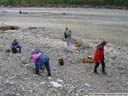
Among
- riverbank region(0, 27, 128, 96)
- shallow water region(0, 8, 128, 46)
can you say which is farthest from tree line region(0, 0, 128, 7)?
riverbank region(0, 27, 128, 96)

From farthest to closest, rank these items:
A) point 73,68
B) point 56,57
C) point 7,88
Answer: point 56,57
point 73,68
point 7,88

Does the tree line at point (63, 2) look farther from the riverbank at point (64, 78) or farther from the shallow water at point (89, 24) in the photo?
the riverbank at point (64, 78)

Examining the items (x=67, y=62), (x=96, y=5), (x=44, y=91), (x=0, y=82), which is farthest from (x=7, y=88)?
(x=96, y=5)

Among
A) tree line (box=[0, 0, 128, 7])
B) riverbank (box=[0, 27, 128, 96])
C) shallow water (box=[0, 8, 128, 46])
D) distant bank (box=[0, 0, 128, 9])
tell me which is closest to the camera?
riverbank (box=[0, 27, 128, 96])

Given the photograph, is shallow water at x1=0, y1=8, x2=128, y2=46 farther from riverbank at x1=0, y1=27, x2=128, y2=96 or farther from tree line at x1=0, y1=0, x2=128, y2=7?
tree line at x1=0, y1=0, x2=128, y2=7

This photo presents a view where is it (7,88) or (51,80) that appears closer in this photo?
(7,88)

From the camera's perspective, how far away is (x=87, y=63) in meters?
10.7

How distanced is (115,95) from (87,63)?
11.9ft

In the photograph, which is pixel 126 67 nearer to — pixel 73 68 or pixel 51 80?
pixel 73 68

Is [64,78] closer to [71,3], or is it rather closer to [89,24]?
[89,24]

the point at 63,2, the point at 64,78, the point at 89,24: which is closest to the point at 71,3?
the point at 63,2

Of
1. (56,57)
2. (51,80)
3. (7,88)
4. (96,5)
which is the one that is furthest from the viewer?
(96,5)

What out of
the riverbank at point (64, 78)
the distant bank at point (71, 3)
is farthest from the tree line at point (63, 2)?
the riverbank at point (64, 78)

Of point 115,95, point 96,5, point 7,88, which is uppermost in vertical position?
point 96,5
